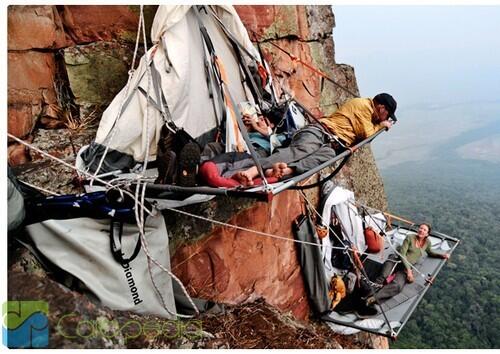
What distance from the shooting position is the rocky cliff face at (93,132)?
12.1 ft

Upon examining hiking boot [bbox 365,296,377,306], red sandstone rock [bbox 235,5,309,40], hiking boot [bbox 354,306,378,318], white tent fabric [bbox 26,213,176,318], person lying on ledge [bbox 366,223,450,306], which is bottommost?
hiking boot [bbox 354,306,378,318]

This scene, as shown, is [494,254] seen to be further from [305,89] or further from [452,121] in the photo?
[452,121]

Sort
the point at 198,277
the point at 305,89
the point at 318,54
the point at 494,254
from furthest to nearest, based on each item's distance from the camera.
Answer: the point at 494,254
the point at 318,54
the point at 305,89
the point at 198,277

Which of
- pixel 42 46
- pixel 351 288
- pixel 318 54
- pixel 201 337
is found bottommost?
pixel 351 288

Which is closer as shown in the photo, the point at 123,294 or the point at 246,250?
the point at 123,294

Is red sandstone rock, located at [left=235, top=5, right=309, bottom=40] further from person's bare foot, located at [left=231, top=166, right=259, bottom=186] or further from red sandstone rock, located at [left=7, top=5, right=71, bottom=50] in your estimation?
person's bare foot, located at [left=231, top=166, right=259, bottom=186]

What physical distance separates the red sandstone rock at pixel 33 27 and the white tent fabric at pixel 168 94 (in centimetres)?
111

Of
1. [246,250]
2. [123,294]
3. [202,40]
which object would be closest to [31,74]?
[202,40]

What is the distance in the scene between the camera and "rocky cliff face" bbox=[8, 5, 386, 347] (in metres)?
3.68

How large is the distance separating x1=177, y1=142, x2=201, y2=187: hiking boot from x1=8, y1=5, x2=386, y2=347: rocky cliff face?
2.65 ft

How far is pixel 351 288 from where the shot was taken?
5.79 metres

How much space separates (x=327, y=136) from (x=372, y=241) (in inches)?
109

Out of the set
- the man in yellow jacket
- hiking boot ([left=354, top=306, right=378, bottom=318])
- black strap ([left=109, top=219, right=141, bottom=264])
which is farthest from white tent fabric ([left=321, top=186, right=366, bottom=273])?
black strap ([left=109, top=219, right=141, bottom=264])

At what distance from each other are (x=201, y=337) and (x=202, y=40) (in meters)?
2.69
